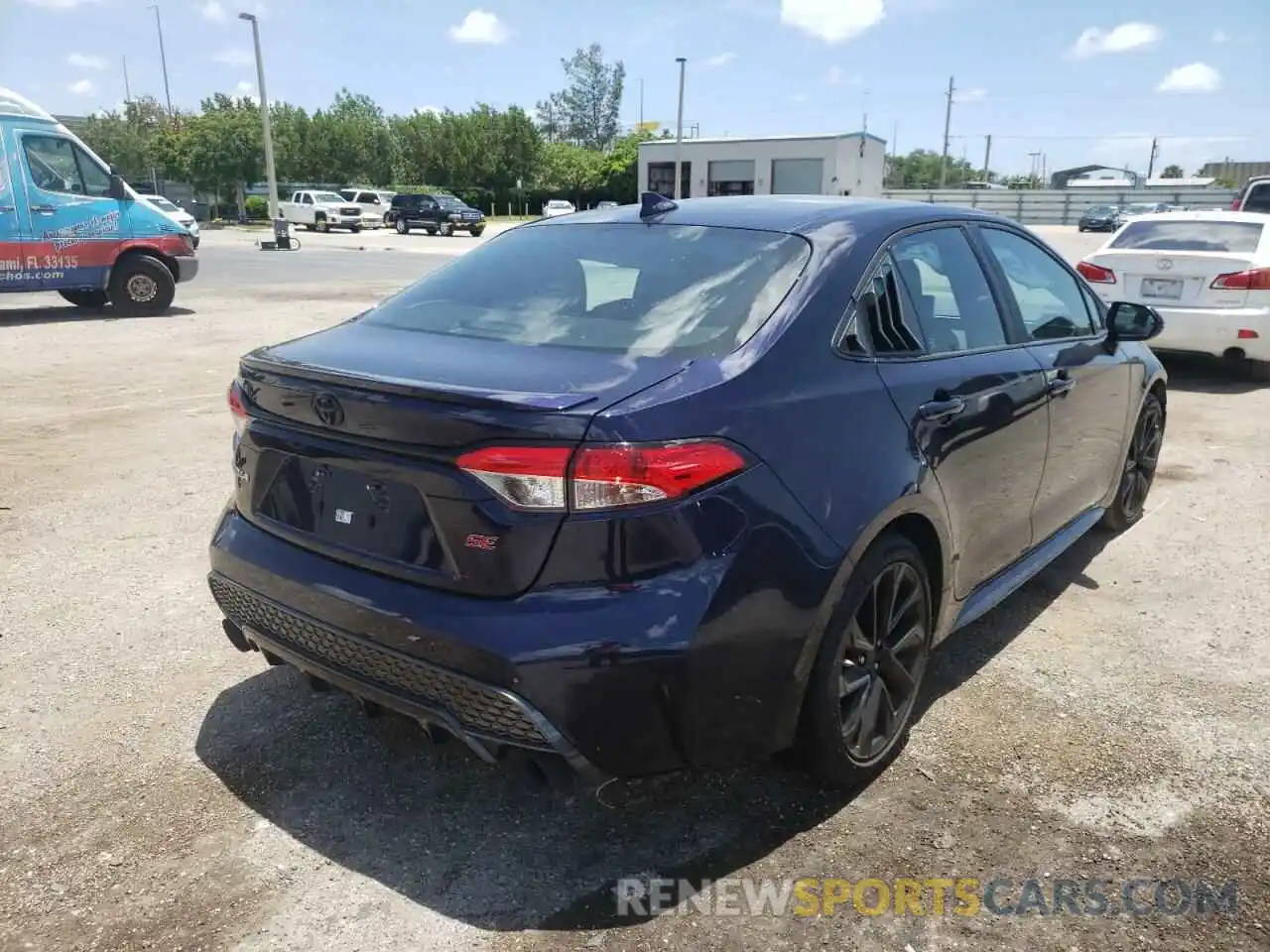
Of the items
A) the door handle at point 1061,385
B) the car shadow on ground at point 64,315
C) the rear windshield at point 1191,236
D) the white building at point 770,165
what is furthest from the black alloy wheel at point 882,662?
the white building at point 770,165

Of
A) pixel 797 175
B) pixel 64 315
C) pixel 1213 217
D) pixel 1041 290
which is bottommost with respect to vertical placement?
pixel 64 315

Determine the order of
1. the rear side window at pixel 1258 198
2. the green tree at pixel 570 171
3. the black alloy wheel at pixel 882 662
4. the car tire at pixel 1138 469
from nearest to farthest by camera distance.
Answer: the black alloy wheel at pixel 882 662 → the car tire at pixel 1138 469 → the rear side window at pixel 1258 198 → the green tree at pixel 570 171

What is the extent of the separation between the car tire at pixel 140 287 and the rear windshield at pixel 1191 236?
38.1ft

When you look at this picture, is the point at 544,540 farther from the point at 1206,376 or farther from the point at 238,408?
the point at 1206,376

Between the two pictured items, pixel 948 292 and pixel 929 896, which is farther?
pixel 948 292

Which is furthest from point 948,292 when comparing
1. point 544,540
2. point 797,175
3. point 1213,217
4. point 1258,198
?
point 797,175

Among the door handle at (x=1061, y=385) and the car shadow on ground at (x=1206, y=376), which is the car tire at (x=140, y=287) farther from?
the door handle at (x=1061, y=385)

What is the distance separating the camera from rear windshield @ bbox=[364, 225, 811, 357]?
8.94 ft

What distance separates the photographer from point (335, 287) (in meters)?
17.9

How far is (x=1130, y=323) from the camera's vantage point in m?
4.45

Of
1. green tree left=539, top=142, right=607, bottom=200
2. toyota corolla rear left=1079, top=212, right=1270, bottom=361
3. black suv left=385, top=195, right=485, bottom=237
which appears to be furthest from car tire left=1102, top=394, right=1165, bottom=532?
green tree left=539, top=142, right=607, bottom=200

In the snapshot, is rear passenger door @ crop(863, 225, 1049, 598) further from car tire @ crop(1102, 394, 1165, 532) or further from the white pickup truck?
the white pickup truck

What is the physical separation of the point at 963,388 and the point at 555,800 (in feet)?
5.87

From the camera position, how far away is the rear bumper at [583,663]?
2.25 meters
